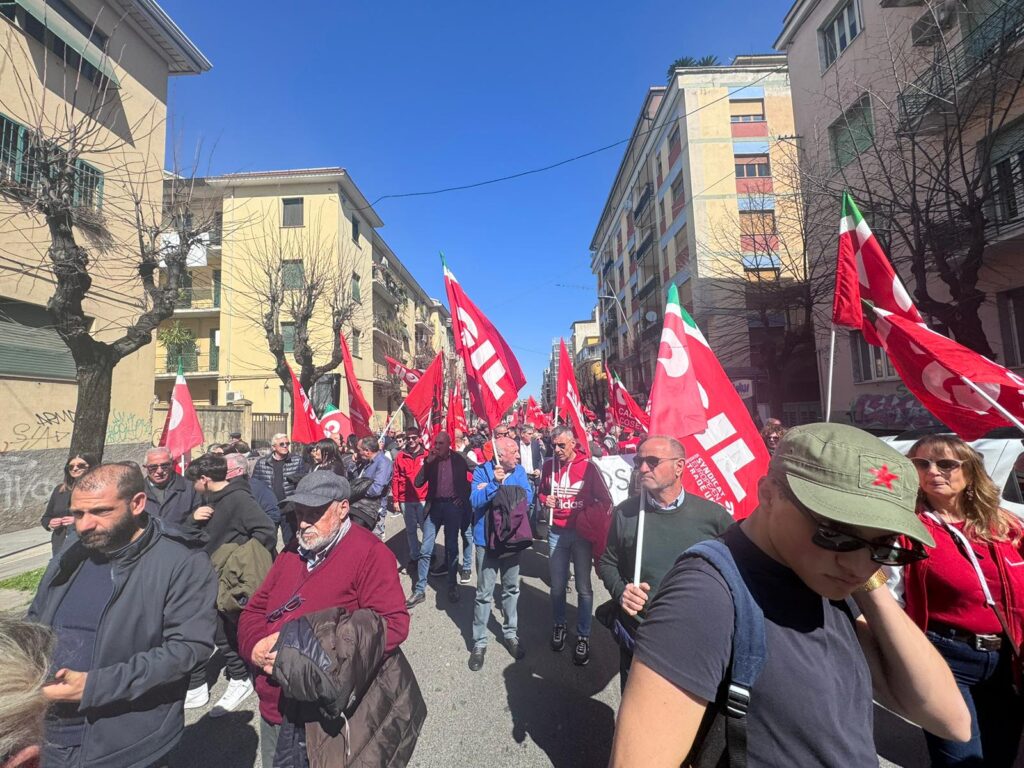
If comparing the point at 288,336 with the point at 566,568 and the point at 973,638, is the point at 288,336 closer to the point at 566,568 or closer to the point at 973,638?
the point at 566,568

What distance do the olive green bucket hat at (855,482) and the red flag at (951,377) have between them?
8.49ft

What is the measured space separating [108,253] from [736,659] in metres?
15.3

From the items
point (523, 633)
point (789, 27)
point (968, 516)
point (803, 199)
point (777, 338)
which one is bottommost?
point (523, 633)

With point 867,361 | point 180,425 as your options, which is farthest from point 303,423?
point 867,361

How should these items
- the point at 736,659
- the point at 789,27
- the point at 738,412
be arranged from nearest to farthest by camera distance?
the point at 736,659 → the point at 738,412 → the point at 789,27

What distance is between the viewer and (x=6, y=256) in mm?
9977

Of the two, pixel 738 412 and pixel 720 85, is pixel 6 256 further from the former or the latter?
pixel 720 85

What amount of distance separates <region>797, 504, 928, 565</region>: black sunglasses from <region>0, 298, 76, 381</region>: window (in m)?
13.3

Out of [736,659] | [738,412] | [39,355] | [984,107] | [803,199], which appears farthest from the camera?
[803,199]

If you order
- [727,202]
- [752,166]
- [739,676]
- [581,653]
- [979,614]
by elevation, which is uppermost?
[752,166]

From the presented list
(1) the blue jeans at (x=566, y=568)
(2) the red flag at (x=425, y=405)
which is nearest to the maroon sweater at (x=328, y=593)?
(1) the blue jeans at (x=566, y=568)

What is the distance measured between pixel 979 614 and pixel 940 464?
675mm

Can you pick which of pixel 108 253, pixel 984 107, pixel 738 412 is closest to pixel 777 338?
pixel 984 107

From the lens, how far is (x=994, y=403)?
2797mm
